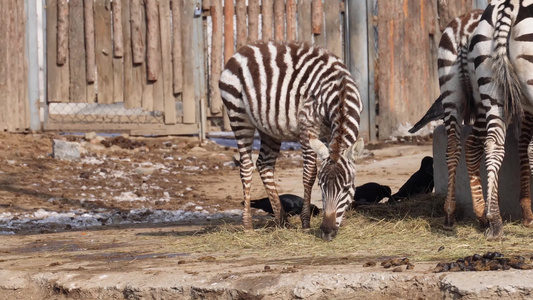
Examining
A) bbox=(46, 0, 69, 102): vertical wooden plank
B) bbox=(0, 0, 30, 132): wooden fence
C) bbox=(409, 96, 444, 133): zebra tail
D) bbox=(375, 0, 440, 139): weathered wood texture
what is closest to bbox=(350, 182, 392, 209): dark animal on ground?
bbox=(409, 96, 444, 133): zebra tail

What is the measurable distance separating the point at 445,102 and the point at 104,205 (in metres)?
5.22

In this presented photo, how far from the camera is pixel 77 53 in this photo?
15352mm

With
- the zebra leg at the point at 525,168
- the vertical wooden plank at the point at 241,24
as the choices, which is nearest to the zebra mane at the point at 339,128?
the zebra leg at the point at 525,168

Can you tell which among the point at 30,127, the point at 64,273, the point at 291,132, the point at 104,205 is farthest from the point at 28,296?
the point at 30,127

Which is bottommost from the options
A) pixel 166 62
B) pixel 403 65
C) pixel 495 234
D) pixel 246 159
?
pixel 495 234

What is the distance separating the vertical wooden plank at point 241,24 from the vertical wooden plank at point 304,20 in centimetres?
103

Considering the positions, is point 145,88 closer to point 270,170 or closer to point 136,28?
point 136,28

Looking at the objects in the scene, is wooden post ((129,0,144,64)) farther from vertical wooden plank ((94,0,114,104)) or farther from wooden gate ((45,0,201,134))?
vertical wooden plank ((94,0,114,104))

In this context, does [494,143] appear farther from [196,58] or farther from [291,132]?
[196,58]

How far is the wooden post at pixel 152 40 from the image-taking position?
1544cm

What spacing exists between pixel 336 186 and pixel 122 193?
17.2 feet

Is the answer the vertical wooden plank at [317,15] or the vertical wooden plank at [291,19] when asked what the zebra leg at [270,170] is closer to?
the vertical wooden plank at [291,19]

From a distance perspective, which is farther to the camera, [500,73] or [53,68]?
[53,68]

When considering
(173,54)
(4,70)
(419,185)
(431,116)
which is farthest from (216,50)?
(419,185)
